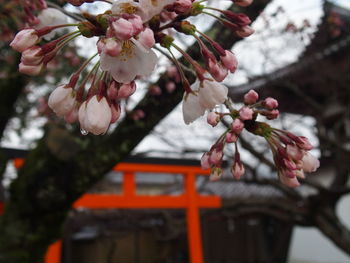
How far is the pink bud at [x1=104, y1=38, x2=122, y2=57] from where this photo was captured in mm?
483

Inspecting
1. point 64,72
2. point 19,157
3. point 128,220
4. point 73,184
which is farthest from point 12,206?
point 128,220

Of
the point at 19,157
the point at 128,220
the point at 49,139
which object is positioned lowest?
the point at 128,220

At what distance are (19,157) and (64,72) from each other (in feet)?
4.62

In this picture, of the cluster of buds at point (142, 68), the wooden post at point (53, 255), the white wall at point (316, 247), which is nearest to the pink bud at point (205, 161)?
the cluster of buds at point (142, 68)

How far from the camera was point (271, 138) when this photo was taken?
25.7 inches

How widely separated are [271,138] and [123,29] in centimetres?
34

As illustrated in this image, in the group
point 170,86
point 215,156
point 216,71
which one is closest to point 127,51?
point 216,71

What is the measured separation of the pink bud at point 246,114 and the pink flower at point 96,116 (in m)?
0.23

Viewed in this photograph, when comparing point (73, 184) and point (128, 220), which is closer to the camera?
point (73, 184)

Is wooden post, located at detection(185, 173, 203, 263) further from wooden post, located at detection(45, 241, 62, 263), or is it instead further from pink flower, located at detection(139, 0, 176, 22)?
pink flower, located at detection(139, 0, 176, 22)

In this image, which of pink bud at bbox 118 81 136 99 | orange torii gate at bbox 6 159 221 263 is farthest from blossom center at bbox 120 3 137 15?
orange torii gate at bbox 6 159 221 263

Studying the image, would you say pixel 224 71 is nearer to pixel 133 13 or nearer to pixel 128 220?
pixel 133 13

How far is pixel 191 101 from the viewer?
0.66 metres

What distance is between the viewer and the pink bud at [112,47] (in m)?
0.48
